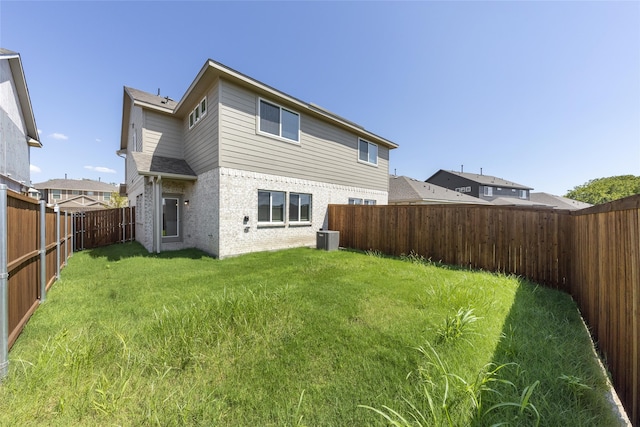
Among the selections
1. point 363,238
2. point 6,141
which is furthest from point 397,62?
point 6,141

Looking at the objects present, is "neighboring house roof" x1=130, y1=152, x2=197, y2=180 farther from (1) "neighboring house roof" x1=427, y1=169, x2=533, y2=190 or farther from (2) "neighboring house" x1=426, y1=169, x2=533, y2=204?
(1) "neighboring house roof" x1=427, y1=169, x2=533, y2=190

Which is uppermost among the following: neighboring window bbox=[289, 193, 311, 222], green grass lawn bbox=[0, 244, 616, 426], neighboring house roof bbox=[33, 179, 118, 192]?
neighboring house roof bbox=[33, 179, 118, 192]

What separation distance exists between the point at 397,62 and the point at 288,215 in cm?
859

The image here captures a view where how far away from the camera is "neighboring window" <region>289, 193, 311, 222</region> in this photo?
993cm

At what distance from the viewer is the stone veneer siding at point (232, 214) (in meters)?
7.98

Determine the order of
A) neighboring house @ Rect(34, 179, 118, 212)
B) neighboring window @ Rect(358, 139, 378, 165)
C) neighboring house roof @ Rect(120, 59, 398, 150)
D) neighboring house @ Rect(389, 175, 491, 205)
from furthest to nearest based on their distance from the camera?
neighboring house @ Rect(34, 179, 118, 212) → neighboring house @ Rect(389, 175, 491, 205) → neighboring window @ Rect(358, 139, 378, 165) → neighboring house roof @ Rect(120, 59, 398, 150)

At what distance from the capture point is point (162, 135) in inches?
408

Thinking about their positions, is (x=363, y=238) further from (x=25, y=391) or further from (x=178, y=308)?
(x=25, y=391)

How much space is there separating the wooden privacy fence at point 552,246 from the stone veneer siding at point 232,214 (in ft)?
5.14

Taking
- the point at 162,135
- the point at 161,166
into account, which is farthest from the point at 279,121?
the point at 162,135

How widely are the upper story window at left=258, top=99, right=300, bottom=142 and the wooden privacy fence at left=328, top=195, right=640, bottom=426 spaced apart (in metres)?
3.81

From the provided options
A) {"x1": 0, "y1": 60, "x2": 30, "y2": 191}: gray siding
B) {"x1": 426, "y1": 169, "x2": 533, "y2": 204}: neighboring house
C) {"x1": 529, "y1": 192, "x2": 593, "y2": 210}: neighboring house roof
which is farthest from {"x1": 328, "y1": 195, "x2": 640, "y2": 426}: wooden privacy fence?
{"x1": 529, "y1": 192, "x2": 593, "y2": 210}: neighboring house roof

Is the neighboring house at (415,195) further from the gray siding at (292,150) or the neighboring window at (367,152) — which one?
the neighboring window at (367,152)

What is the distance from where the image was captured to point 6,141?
9586mm
